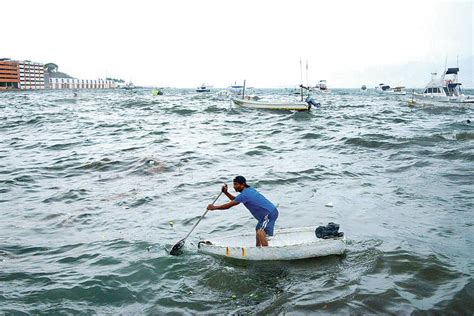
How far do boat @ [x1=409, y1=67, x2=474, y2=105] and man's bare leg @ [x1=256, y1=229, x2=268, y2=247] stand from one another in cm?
4614

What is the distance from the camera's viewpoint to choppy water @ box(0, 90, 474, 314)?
7.23 m

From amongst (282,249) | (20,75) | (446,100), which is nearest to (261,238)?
(282,249)

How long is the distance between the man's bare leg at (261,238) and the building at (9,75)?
145 meters

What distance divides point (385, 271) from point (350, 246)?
4.26 ft

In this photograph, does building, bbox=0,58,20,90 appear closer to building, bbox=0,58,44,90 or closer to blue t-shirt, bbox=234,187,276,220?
building, bbox=0,58,44,90

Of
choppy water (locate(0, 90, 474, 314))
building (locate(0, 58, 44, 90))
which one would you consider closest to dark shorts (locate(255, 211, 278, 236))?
choppy water (locate(0, 90, 474, 314))

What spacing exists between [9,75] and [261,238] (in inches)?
5907

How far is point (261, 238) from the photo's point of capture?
8586mm

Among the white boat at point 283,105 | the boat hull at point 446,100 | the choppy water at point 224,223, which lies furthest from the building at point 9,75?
the boat hull at point 446,100

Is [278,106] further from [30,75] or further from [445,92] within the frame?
[30,75]

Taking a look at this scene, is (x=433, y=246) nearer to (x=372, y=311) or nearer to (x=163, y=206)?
(x=372, y=311)

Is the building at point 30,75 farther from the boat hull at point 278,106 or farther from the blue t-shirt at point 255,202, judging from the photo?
the blue t-shirt at point 255,202

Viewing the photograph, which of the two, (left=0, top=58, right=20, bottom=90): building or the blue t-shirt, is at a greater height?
(left=0, top=58, right=20, bottom=90): building

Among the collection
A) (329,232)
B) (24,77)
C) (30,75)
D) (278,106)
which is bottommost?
(329,232)
